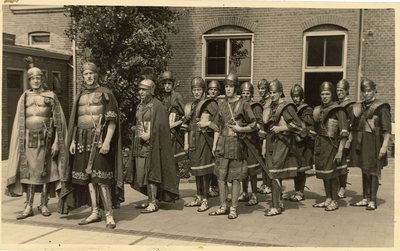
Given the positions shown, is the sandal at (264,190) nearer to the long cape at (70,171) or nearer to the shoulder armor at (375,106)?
the shoulder armor at (375,106)

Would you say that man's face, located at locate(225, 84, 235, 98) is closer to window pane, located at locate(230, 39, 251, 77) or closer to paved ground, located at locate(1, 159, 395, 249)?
paved ground, located at locate(1, 159, 395, 249)

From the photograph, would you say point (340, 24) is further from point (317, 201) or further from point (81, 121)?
point (81, 121)

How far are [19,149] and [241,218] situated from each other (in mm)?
3403

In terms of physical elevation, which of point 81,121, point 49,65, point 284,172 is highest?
point 49,65

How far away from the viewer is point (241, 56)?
1221cm

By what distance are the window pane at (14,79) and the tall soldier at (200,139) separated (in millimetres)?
6779

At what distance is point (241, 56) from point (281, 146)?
268 inches

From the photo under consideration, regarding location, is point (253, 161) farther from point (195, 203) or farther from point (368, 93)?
point (368, 93)

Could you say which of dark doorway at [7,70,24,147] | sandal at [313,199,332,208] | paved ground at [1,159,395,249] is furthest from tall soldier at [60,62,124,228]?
dark doorway at [7,70,24,147]

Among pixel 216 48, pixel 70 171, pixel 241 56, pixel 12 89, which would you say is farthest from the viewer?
pixel 216 48

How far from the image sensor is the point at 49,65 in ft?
41.1

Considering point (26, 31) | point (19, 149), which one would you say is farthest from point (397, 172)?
point (26, 31)

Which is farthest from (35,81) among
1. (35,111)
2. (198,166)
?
(198,166)

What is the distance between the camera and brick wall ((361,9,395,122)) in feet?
35.4
